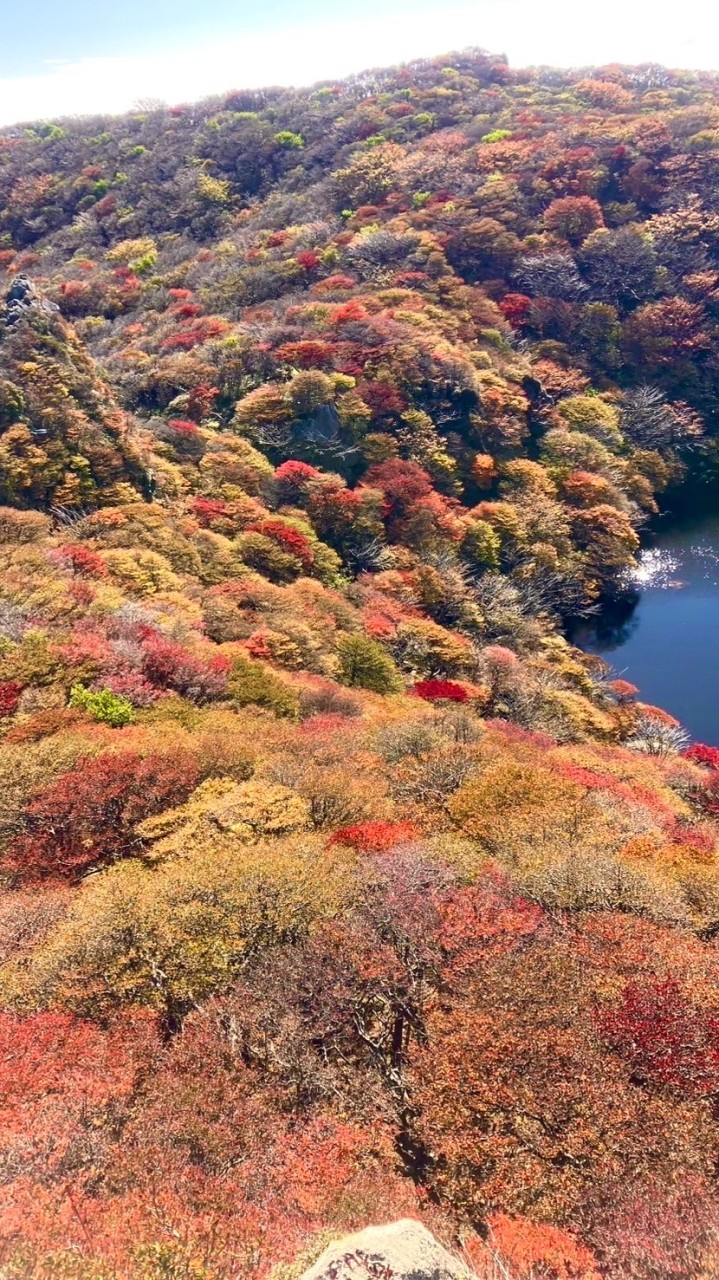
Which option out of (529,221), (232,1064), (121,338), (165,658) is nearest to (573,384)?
(529,221)

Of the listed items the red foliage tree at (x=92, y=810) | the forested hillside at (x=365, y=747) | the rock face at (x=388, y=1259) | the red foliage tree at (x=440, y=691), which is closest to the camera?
the rock face at (x=388, y=1259)

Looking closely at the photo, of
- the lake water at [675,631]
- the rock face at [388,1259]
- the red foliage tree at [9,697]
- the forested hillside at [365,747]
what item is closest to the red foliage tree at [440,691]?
the forested hillside at [365,747]

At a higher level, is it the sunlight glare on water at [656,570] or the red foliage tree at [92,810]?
the red foliage tree at [92,810]

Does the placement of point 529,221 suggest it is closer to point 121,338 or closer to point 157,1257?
point 121,338

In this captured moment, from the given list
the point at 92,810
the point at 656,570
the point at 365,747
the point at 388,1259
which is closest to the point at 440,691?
the point at 365,747

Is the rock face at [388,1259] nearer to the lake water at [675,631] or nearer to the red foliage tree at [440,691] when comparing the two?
the red foliage tree at [440,691]

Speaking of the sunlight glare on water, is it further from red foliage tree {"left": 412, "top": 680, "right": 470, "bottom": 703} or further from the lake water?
red foliage tree {"left": 412, "top": 680, "right": 470, "bottom": 703}
